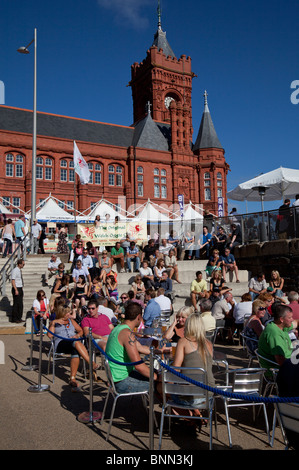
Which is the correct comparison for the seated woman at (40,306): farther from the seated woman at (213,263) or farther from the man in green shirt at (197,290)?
the seated woman at (213,263)

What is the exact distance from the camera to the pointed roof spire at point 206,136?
1984 inches

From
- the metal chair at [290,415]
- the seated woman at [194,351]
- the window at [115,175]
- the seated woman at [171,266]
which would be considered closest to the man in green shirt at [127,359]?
the seated woman at [194,351]

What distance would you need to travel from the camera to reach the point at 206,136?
2002 inches

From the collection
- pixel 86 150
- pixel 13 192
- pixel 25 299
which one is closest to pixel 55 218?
pixel 25 299

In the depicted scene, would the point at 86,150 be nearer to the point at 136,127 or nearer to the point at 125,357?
the point at 136,127

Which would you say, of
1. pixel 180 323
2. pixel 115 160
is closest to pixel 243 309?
pixel 180 323

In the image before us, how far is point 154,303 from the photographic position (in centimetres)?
980

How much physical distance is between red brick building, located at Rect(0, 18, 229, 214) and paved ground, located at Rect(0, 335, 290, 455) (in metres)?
33.0

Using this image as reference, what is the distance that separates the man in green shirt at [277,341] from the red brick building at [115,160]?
34.3 metres

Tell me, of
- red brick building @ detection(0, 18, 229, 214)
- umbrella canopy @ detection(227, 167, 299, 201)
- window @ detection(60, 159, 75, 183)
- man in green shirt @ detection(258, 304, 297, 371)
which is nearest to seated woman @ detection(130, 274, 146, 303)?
umbrella canopy @ detection(227, 167, 299, 201)

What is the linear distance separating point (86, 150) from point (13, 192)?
9.64 metres

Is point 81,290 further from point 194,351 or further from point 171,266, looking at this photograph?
point 194,351

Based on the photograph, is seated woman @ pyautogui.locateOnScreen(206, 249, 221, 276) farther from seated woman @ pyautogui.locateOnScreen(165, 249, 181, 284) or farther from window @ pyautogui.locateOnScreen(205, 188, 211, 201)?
window @ pyautogui.locateOnScreen(205, 188, 211, 201)
